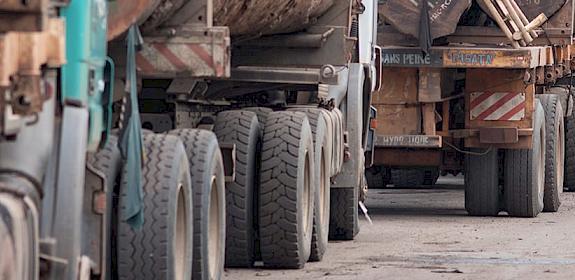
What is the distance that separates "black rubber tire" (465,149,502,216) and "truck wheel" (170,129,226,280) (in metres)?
7.28

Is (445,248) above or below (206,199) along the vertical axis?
below

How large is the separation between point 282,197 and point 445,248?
2.36 metres

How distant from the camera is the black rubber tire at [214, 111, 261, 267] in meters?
10.9

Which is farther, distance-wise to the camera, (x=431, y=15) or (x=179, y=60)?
(x=431, y=15)

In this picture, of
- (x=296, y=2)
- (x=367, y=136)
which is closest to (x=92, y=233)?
(x=296, y=2)

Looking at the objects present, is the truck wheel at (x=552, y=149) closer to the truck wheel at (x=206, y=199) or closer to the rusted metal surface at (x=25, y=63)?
the truck wheel at (x=206, y=199)

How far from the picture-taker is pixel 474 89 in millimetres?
16453

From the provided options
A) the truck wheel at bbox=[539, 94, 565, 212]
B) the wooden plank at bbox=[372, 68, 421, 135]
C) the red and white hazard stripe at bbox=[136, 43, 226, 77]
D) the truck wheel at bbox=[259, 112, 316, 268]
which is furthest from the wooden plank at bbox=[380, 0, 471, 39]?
the red and white hazard stripe at bbox=[136, 43, 226, 77]

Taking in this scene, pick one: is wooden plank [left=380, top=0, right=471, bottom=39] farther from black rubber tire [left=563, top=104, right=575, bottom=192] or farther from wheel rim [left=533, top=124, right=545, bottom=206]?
black rubber tire [left=563, top=104, right=575, bottom=192]

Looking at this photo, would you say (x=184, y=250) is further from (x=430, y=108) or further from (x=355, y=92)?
(x=430, y=108)

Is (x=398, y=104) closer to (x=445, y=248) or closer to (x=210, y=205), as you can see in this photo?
(x=445, y=248)

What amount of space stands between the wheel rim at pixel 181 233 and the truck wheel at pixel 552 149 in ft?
31.2

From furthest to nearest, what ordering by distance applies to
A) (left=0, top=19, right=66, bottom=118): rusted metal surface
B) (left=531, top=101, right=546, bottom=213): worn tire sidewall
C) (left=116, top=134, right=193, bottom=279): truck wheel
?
(left=531, top=101, right=546, bottom=213): worn tire sidewall → (left=116, top=134, right=193, bottom=279): truck wheel → (left=0, top=19, right=66, bottom=118): rusted metal surface

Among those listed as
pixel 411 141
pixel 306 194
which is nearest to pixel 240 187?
pixel 306 194
